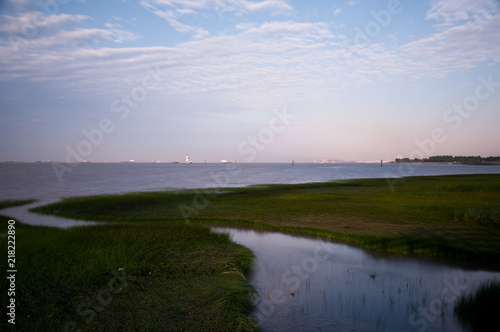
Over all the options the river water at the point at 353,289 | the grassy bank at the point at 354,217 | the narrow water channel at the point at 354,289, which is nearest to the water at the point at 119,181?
the grassy bank at the point at 354,217

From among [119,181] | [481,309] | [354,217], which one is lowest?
[119,181]

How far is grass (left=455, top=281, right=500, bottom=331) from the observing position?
7683 millimetres

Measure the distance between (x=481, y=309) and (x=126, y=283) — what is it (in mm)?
10269

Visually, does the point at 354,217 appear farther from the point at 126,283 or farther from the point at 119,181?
the point at 119,181

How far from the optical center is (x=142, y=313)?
24.1ft

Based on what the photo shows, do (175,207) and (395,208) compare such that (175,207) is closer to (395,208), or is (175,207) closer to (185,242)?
(185,242)

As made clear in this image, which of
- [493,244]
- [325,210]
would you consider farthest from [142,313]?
[325,210]

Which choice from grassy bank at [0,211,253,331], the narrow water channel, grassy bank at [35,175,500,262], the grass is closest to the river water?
the narrow water channel

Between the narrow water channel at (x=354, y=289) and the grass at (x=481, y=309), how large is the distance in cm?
29

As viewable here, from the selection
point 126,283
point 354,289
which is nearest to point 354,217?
point 354,289

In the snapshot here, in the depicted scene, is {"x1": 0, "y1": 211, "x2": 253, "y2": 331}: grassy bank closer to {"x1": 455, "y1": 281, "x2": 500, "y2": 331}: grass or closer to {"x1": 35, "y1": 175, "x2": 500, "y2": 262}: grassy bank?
{"x1": 455, "y1": 281, "x2": 500, "y2": 331}: grass

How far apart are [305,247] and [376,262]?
3.64 meters

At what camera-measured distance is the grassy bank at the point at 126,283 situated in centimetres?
702

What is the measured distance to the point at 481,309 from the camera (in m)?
8.20
